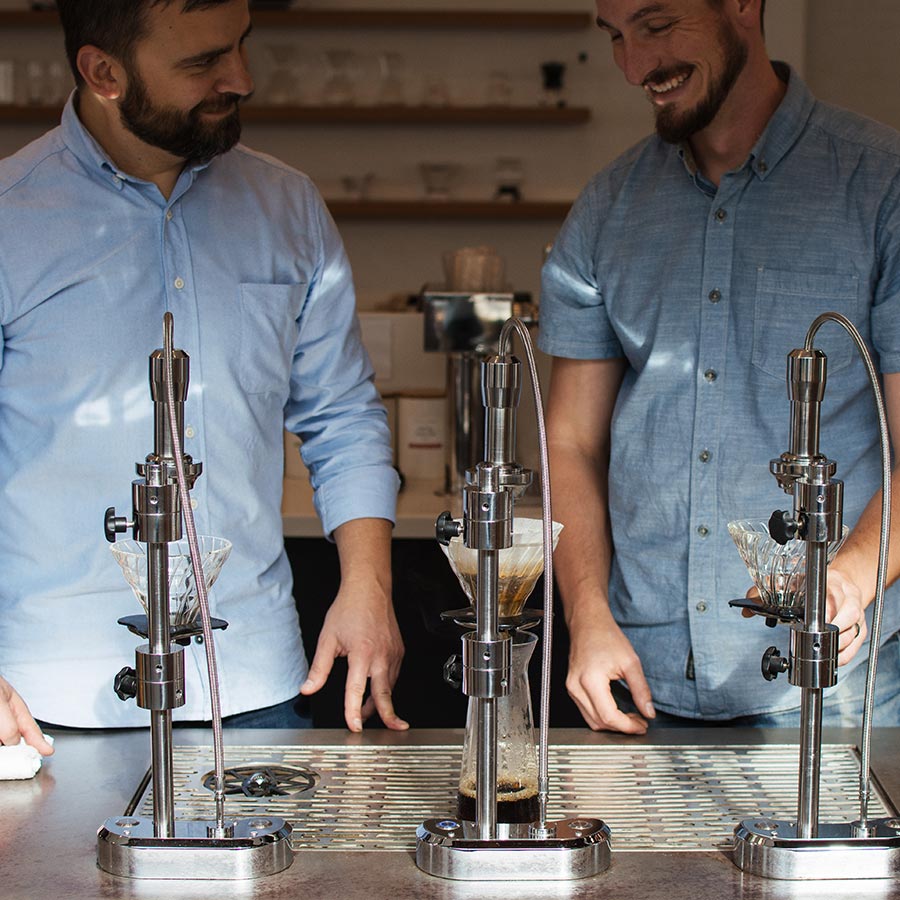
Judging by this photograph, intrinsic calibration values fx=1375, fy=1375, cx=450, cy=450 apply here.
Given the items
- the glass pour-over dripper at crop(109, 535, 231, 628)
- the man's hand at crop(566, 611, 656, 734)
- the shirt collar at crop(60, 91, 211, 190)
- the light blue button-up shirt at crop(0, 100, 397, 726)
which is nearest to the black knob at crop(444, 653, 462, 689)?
the glass pour-over dripper at crop(109, 535, 231, 628)

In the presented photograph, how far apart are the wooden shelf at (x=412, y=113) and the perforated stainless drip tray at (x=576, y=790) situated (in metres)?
4.97

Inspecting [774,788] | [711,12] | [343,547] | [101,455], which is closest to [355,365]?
[343,547]

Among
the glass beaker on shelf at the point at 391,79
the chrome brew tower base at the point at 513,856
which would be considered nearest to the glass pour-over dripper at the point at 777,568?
the chrome brew tower base at the point at 513,856

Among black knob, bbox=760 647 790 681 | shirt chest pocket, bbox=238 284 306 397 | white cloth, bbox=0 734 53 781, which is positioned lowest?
white cloth, bbox=0 734 53 781

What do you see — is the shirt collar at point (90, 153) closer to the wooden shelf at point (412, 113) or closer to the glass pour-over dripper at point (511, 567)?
the glass pour-over dripper at point (511, 567)

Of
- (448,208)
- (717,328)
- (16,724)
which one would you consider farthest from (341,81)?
(16,724)

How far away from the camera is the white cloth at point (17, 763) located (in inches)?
54.1

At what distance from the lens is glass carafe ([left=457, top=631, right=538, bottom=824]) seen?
47.8 inches

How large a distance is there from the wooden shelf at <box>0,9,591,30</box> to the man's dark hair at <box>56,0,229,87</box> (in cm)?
442

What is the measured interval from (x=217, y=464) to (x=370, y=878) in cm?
76

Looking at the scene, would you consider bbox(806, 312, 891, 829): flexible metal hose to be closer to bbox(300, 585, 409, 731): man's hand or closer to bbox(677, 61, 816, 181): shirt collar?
bbox(300, 585, 409, 731): man's hand

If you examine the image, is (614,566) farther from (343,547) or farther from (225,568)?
(225,568)

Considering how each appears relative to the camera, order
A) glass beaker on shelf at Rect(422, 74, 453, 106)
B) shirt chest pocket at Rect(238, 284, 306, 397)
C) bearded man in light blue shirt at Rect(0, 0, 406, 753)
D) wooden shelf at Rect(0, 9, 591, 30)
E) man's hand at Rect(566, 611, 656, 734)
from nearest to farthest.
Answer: man's hand at Rect(566, 611, 656, 734), bearded man in light blue shirt at Rect(0, 0, 406, 753), shirt chest pocket at Rect(238, 284, 306, 397), wooden shelf at Rect(0, 9, 591, 30), glass beaker on shelf at Rect(422, 74, 453, 106)

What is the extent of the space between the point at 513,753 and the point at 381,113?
5.20 metres
